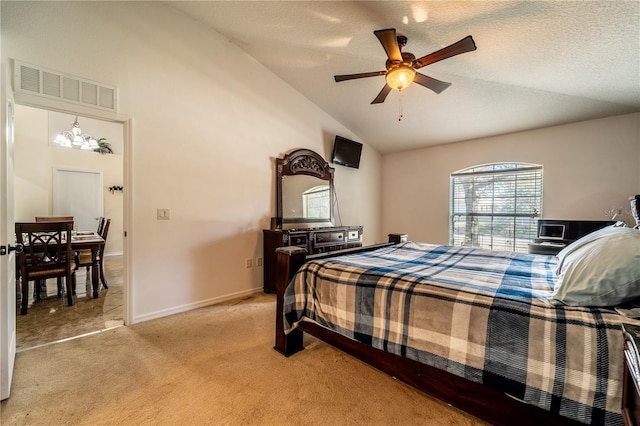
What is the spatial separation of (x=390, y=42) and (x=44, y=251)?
4.08 m

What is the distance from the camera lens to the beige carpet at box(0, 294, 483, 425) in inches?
56.7

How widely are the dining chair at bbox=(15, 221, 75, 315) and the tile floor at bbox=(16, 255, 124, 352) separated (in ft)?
0.52

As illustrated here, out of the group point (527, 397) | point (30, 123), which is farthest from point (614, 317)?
point (30, 123)

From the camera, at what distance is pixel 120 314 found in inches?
112

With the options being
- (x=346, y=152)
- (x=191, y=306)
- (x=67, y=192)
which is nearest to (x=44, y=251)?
(x=191, y=306)

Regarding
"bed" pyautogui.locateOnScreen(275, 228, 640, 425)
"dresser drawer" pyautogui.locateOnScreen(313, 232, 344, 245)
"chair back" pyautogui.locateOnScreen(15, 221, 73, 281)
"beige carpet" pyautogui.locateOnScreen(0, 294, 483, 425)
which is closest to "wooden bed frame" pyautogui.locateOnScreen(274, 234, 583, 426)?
"bed" pyautogui.locateOnScreen(275, 228, 640, 425)

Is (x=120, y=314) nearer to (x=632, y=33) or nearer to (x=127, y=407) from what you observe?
→ (x=127, y=407)

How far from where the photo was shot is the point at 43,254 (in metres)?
3.05

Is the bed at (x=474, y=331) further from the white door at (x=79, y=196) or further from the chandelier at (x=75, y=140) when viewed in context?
the white door at (x=79, y=196)

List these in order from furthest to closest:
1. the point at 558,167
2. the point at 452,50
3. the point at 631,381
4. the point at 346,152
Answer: the point at 346,152 → the point at 558,167 → the point at 452,50 → the point at 631,381

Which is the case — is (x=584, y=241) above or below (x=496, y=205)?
below

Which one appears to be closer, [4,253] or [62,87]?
[4,253]

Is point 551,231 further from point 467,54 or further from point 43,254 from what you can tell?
point 43,254

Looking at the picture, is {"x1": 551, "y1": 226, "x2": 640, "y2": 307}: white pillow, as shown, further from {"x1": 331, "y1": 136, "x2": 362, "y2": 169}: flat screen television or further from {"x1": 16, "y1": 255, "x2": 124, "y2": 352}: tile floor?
{"x1": 331, "y1": 136, "x2": 362, "y2": 169}: flat screen television
